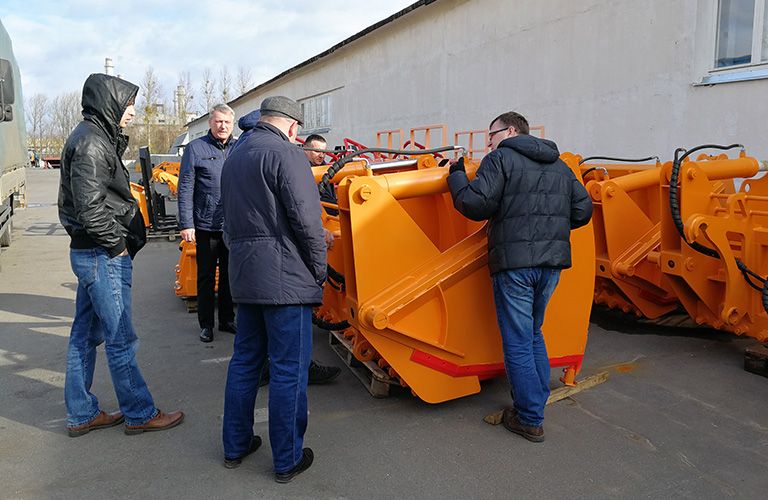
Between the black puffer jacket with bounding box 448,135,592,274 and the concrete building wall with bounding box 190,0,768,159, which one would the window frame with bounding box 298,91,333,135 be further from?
the black puffer jacket with bounding box 448,135,592,274

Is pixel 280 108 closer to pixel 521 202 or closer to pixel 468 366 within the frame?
pixel 521 202

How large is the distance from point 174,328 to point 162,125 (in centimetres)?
4865

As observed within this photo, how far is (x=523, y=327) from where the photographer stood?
3357 millimetres

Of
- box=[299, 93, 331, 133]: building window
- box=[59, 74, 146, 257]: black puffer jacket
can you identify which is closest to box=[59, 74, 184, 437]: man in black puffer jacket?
box=[59, 74, 146, 257]: black puffer jacket

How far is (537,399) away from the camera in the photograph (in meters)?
3.34

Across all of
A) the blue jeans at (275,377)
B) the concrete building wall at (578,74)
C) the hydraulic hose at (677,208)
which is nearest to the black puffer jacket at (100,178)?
the blue jeans at (275,377)

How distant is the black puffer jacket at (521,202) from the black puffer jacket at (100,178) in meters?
1.77

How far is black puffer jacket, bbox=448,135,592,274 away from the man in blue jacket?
238 centimetres

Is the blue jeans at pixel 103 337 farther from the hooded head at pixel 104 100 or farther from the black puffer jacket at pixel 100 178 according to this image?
the hooded head at pixel 104 100

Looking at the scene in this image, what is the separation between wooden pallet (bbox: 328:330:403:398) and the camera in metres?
3.82

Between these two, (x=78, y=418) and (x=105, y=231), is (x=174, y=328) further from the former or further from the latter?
(x=105, y=231)

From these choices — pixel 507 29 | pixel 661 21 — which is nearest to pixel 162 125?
pixel 507 29

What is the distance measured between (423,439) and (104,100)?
8.06ft

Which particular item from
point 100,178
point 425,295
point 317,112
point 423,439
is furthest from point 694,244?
point 317,112
